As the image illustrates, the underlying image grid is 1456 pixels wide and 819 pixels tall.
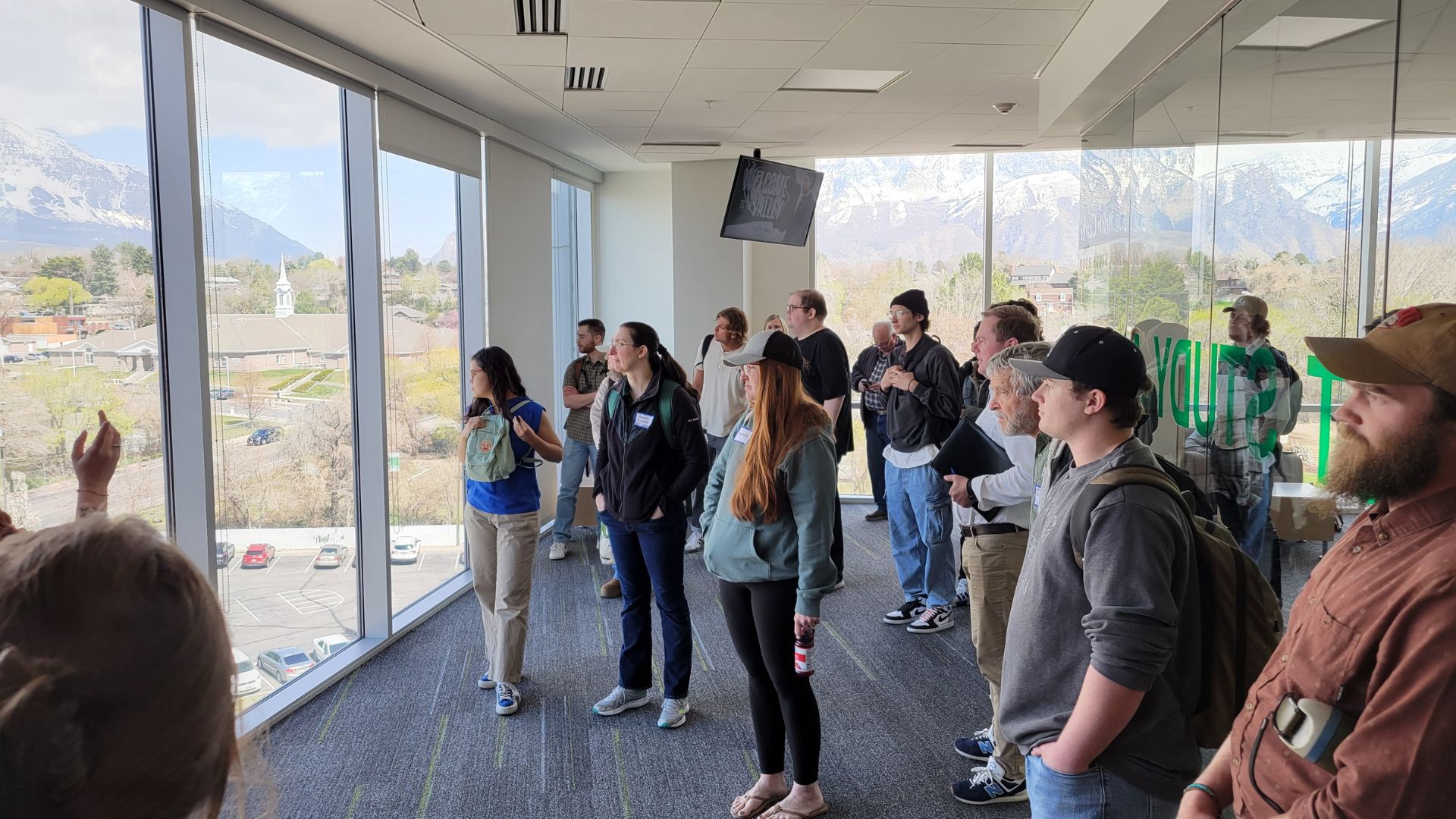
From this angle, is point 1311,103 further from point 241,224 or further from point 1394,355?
point 241,224

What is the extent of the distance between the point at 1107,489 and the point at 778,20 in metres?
3.02

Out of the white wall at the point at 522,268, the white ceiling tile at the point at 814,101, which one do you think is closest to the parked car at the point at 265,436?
the white wall at the point at 522,268

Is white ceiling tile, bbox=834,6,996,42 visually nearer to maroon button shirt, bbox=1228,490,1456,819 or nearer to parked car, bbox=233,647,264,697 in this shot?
maroon button shirt, bbox=1228,490,1456,819

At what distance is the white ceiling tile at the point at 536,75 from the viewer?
4.74m

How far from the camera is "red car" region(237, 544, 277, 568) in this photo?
382cm

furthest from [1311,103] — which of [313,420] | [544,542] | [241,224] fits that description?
[544,542]

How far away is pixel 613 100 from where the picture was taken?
5605mm

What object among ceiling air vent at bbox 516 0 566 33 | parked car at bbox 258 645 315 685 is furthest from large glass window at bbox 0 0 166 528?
ceiling air vent at bbox 516 0 566 33

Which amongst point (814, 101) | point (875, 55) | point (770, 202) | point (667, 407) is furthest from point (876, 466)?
point (667, 407)

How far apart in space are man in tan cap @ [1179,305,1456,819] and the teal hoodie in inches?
54.8

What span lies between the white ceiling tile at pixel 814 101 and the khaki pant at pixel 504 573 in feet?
10.3

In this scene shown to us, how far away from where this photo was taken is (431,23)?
154 inches

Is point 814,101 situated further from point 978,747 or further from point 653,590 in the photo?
point 978,747

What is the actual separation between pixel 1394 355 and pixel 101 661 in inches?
57.8
